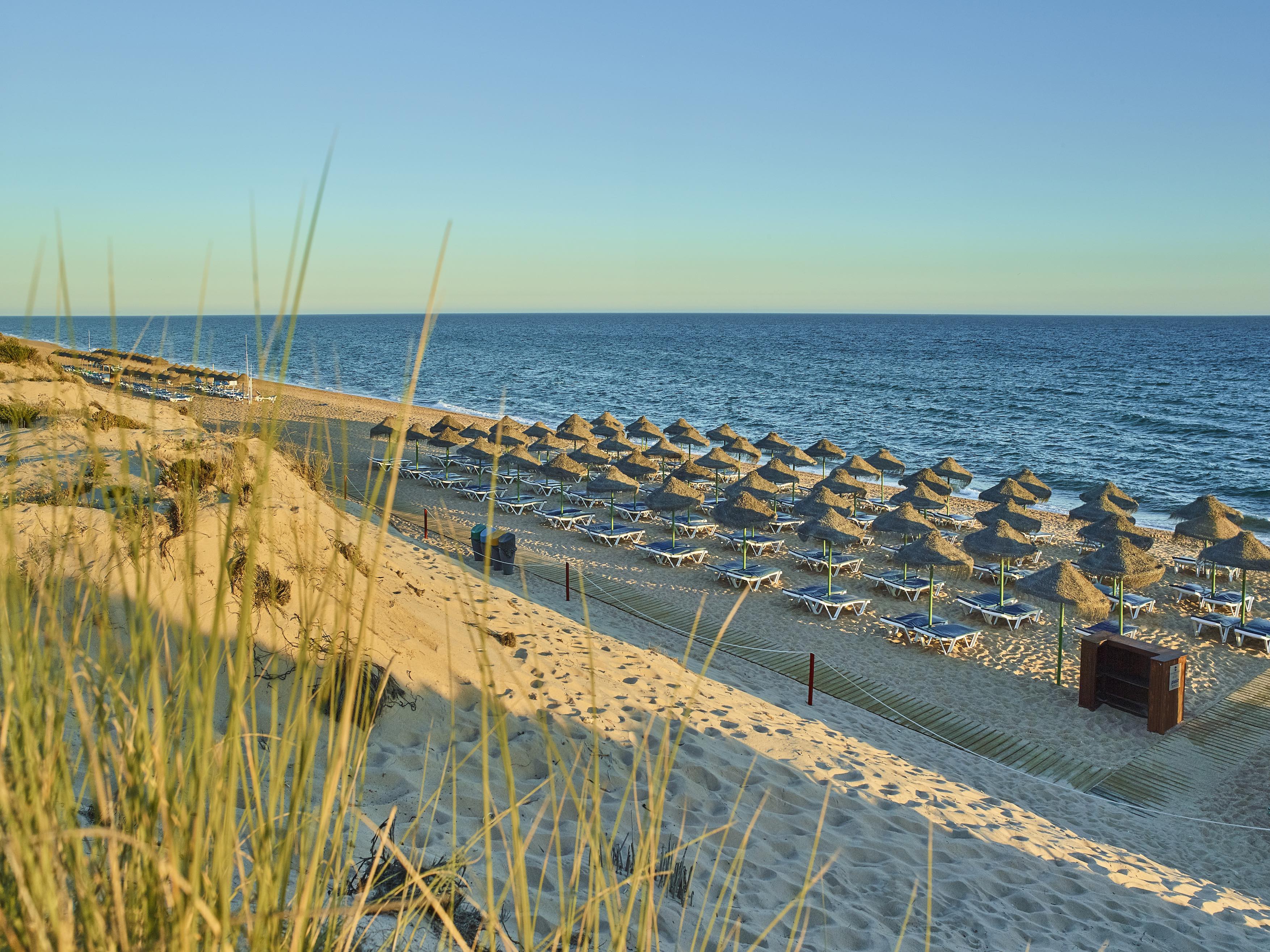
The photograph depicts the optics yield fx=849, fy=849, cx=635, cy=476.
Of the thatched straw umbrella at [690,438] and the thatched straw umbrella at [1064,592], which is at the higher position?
the thatched straw umbrella at [690,438]

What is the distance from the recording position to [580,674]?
7.91 meters

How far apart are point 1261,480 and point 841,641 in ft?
84.6

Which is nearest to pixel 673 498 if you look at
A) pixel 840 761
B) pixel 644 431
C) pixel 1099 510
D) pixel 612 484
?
pixel 612 484

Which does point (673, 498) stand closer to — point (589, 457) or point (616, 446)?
point (589, 457)

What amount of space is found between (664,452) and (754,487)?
6.99 metres

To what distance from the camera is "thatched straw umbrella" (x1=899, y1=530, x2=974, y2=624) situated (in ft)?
40.3

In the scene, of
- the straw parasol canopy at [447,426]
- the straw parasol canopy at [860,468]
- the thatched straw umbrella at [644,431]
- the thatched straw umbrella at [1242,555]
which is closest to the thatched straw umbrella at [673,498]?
the straw parasol canopy at [860,468]

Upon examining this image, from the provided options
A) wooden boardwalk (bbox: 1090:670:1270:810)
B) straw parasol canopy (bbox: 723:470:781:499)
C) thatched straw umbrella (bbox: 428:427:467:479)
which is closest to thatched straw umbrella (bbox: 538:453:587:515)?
straw parasol canopy (bbox: 723:470:781:499)

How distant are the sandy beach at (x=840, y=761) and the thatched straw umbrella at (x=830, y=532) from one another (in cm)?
157

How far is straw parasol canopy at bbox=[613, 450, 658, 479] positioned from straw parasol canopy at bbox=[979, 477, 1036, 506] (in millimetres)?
6902

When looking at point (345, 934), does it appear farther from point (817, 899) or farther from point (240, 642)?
point (817, 899)

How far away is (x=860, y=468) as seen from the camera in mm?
18953

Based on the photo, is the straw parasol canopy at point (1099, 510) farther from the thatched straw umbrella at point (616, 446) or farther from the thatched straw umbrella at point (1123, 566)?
the thatched straw umbrella at point (616, 446)

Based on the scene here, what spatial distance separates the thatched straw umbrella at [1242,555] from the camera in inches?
479
